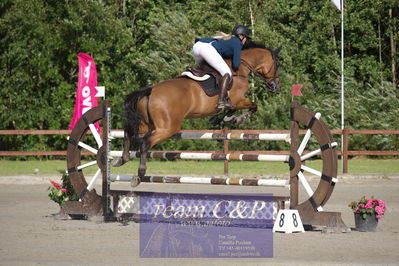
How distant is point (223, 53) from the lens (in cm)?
985

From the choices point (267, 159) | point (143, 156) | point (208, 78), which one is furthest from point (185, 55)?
point (267, 159)

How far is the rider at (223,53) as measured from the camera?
31.2 feet

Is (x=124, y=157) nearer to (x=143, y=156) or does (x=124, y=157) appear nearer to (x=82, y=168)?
(x=143, y=156)

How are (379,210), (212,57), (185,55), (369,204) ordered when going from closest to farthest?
(379,210) < (369,204) < (212,57) < (185,55)

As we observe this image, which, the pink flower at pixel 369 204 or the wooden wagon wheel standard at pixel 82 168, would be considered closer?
the pink flower at pixel 369 204

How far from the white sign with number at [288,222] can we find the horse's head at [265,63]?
6.31 ft

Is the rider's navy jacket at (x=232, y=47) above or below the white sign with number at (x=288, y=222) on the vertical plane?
above

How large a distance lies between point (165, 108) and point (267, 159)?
4.42 ft

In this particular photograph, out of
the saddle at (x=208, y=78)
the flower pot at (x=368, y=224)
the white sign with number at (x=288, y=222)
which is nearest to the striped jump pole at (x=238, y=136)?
the saddle at (x=208, y=78)

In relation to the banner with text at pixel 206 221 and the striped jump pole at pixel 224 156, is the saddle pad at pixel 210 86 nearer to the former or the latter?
the striped jump pole at pixel 224 156

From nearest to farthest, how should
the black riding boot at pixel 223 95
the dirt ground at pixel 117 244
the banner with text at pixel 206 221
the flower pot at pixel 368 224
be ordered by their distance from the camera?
the dirt ground at pixel 117 244, the banner with text at pixel 206 221, the flower pot at pixel 368 224, the black riding boot at pixel 223 95

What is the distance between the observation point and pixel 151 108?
935 cm

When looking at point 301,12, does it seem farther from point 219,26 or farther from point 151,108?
point 151,108

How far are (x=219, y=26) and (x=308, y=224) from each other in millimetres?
22880
